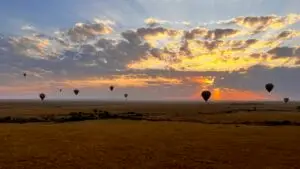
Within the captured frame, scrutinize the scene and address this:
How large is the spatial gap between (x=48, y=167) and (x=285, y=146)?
17.4 m

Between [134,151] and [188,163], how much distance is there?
17.8ft

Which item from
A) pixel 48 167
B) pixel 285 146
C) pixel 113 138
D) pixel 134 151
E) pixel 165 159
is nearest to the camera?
pixel 48 167

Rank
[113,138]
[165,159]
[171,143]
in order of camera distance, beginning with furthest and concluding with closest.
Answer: [113,138] < [171,143] < [165,159]

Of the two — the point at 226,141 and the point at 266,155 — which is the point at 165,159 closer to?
the point at 266,155

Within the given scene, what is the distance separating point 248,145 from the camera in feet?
98.6

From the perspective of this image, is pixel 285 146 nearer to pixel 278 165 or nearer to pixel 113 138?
pixel 278 165

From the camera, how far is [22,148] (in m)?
28.2

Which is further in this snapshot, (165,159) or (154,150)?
(154,150)

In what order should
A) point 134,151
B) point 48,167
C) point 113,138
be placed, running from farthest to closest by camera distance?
point 113,138
point 134,151
point 48,167

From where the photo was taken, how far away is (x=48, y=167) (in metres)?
21.2

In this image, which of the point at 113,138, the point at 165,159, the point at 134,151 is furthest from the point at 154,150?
the point at 113,138

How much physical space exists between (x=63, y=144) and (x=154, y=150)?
7.66m

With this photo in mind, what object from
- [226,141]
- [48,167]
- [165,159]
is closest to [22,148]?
[48,167]

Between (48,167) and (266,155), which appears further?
(266,155)
